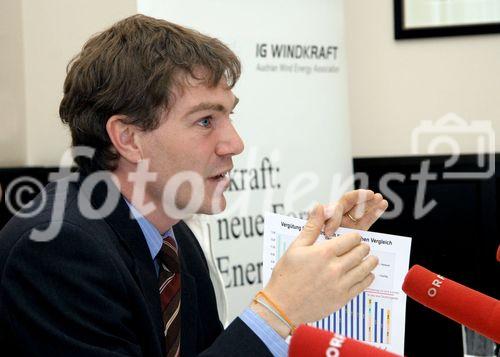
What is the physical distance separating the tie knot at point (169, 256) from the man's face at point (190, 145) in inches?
3.8

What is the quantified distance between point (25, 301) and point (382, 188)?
225cm

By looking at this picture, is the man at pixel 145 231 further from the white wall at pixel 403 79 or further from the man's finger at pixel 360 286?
the white wall at pixel 403 79

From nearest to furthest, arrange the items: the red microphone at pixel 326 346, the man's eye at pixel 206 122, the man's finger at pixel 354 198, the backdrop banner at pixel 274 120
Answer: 1. the red microphone at pixel 326 346
2. the man's finger at pixel 354 198
3. the man's eye at pixel 206 122
4. the backdrop banner at pixel 274 120

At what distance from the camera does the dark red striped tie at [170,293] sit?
1400mm

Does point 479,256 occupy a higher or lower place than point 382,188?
lower

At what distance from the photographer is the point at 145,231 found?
143 centimetres

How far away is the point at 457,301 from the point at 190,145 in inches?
26.3

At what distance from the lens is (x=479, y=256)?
312 cm

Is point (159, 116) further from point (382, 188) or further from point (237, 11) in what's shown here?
point (382, 188)

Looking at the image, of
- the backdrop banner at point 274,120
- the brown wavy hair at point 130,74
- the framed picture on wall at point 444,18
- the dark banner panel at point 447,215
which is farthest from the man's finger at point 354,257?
the framed picture on wall at point 444,18

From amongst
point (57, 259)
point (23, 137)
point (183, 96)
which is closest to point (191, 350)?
point (57, 259)

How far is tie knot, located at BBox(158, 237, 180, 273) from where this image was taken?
1481mm

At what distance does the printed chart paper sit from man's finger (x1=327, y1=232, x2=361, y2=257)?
0.07 meters

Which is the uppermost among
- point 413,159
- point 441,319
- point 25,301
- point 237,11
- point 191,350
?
point 237,11
